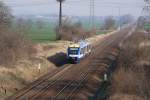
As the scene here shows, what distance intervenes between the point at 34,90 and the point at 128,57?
16.7m

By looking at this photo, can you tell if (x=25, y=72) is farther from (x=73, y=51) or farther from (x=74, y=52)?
(x=74, y=52)

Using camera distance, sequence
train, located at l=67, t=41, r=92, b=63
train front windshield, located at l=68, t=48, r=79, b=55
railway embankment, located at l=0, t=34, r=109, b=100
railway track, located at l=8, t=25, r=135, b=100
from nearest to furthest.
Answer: railway track, located at l=8, t=25, r=135, b=100 → railway embankment, located at l=0, t=34, r=109, b=100 → train front windshield, located at l=68, t=48, r=79, b=55 → train, located at l=67, t=41, r=92, b=63

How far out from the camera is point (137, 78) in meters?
32.7

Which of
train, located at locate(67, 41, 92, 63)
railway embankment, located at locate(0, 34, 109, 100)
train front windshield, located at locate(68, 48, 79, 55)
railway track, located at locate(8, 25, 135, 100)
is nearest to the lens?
railway track, located at locate(8, 25, 135, 100)

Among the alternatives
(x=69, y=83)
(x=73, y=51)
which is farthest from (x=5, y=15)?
(x=69, y=83)

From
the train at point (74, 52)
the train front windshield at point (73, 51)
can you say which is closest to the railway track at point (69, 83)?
the train at point (74, 52)

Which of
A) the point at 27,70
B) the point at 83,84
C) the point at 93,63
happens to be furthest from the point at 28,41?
the point at 83,84

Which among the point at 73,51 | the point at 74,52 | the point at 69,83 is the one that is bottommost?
the point at 69,83

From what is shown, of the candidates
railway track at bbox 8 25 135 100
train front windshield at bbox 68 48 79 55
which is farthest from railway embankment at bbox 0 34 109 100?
train front windshield at bbox 68 48 79 55

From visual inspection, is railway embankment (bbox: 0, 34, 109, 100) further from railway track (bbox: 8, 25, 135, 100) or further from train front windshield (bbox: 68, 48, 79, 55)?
train front windshield (bbox: 68, 48, 79, 55)

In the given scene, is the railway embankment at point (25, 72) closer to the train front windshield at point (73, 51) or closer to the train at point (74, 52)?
the train at point (74, 52)

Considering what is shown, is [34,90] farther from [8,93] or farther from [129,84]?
[129,84]

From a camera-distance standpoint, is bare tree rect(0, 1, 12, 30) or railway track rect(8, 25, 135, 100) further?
bare tree rect(0, 1, 12, 30)

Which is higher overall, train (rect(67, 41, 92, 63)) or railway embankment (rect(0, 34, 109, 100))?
train (rect(67, 41, 92, 63))
